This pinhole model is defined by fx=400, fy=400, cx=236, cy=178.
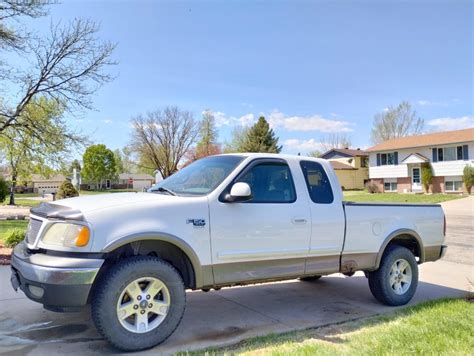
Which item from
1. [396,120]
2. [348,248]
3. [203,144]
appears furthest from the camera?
[396,120]

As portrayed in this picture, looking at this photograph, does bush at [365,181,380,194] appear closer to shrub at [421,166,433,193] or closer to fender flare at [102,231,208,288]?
shrub at [421,166,433,193]

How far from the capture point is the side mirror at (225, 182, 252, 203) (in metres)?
4.20

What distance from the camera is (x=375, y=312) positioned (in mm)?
5430

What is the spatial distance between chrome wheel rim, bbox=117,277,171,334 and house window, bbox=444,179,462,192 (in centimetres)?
3643

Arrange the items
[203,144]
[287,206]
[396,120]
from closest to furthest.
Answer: [287,206]
[203,144]
[396,120]

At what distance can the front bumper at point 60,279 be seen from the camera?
3.50 metres

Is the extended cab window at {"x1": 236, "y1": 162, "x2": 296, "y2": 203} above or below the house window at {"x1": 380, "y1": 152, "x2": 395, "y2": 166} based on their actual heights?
below

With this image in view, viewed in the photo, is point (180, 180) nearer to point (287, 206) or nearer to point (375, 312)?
point (287, 206)

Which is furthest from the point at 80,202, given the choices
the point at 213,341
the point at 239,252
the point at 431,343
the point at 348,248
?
the point at 431,343

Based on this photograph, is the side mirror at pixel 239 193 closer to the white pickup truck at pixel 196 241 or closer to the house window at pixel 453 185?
the white pickup truck at pixel 196 241

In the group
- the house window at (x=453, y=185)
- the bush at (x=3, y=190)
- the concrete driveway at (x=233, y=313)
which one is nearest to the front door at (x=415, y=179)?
the house window at (x=453, y=185)

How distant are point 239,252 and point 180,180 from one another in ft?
4.17

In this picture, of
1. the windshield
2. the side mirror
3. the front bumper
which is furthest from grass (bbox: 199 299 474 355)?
the windshield

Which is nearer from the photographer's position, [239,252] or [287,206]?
[239,252]
